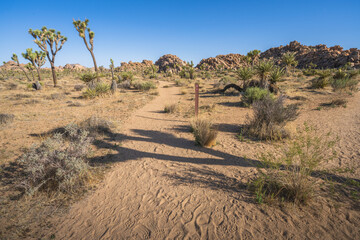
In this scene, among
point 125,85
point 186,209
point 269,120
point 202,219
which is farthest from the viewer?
point 125,85

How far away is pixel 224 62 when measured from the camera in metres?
87.6

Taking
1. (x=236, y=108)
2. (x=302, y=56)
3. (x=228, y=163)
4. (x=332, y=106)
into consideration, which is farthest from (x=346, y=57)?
(x=228, y=163)

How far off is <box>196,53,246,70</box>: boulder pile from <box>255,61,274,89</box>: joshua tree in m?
72.0

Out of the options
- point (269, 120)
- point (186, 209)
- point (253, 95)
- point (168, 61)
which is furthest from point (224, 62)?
point (186, 209)

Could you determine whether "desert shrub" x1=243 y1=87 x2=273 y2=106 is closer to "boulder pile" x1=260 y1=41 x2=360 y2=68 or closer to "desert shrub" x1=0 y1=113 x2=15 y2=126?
"desert shrub" x1=0 y1=113 x2=15 y2=126

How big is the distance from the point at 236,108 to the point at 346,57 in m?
65.6

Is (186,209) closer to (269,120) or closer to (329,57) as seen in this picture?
(269,120)

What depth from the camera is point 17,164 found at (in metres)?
4.34

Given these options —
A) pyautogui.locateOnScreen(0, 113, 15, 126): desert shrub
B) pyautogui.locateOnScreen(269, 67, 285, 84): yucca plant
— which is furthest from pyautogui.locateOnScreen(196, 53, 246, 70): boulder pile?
pyautogui.locateOnScreen(0, 113, 15, 126): desert shrub

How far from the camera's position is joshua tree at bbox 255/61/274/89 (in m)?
11.8

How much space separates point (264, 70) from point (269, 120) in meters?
8.07

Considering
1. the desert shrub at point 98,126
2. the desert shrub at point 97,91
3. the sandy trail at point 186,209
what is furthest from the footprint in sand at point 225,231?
the desert shrub at point 97,91

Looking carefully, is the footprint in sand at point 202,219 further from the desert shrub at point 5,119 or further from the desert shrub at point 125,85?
the desert shrub at point 125,85

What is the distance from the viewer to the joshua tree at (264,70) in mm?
11784
